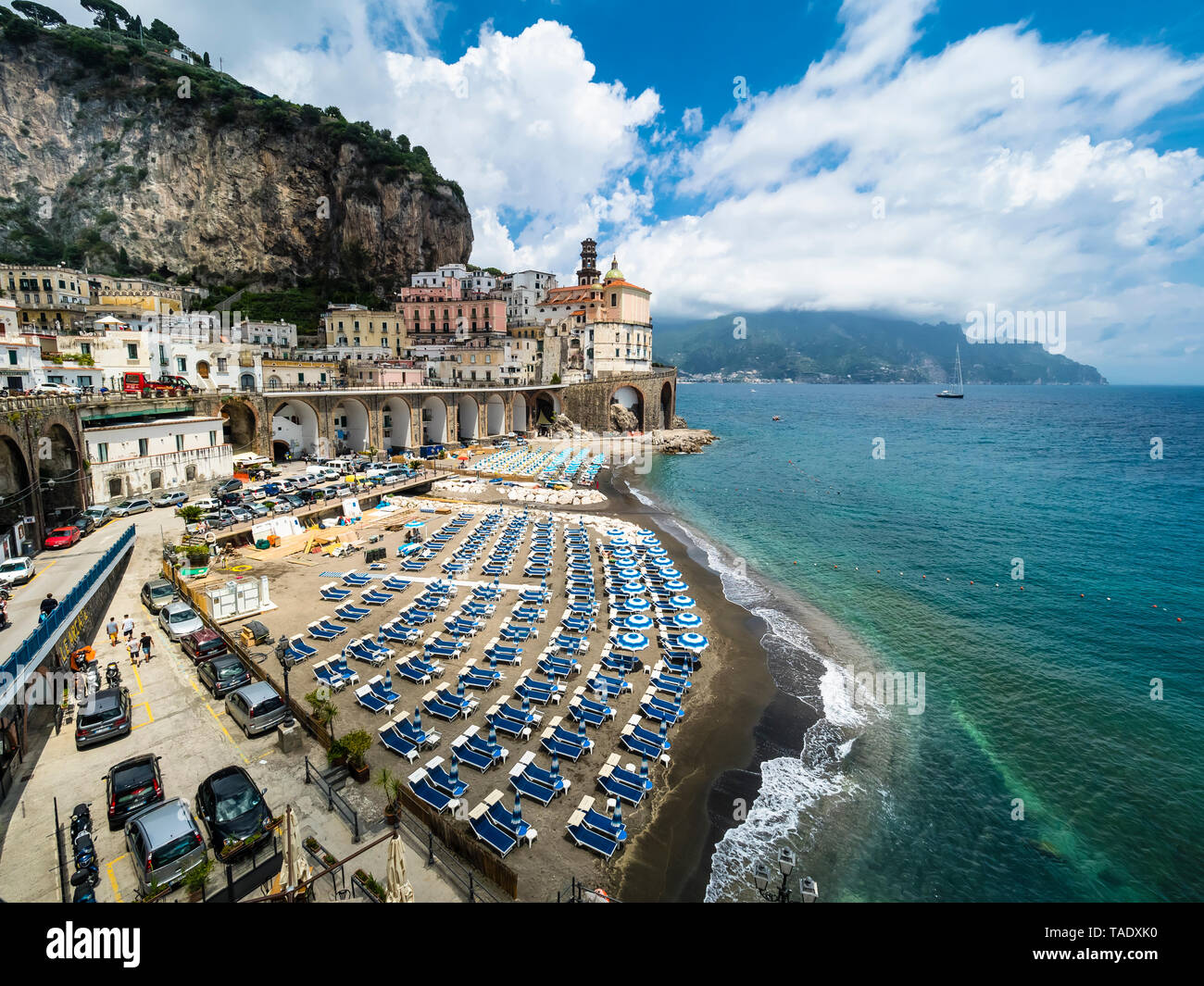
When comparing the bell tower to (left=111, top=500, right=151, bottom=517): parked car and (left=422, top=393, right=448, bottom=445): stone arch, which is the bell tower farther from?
(left=111, top=500, right=151, bottom=517): parked car

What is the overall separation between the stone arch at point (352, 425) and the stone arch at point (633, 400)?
4566cm

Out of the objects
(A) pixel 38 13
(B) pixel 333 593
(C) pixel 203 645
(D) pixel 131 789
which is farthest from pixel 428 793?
(A) pixel 38 13

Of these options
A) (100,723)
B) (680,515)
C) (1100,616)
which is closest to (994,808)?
(1100,616)

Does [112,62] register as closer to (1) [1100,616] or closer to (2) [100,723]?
(2) [100,723]

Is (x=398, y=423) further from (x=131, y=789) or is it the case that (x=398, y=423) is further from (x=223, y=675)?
(x=131, y=789)

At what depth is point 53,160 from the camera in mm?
90188

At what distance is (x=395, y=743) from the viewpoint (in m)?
17.1

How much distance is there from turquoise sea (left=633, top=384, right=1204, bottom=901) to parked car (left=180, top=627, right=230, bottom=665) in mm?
17339

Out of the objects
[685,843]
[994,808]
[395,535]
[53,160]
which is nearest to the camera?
[685,843]

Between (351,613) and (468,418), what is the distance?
53341 mm

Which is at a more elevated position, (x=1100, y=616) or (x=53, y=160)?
(x=53, y=160)

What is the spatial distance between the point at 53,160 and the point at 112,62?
19461mm
